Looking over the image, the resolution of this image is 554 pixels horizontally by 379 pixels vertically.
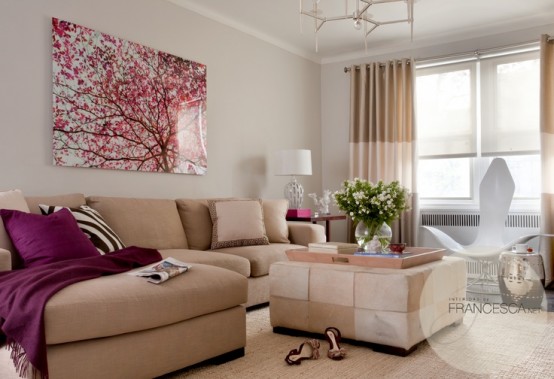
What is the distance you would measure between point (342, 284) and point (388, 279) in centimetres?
27

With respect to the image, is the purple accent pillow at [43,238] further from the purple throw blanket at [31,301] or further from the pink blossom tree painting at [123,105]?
the pink blossom tree painting at [123,105]

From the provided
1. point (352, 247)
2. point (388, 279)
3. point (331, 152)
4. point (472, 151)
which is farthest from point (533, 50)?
point (388, 279)

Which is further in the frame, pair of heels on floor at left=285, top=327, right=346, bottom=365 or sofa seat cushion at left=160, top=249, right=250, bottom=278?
sofa seat cushion at left=160, top=249, right=250, bottom=278

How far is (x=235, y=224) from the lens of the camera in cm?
406

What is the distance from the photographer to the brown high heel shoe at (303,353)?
2492 millimetres

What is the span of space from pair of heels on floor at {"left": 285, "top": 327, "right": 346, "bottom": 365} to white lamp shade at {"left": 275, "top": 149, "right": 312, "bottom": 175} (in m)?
2.65

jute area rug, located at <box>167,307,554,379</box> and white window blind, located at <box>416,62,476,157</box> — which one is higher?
white window blind, located at <box>416,62,476,157</box>

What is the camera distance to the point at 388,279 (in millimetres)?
2611

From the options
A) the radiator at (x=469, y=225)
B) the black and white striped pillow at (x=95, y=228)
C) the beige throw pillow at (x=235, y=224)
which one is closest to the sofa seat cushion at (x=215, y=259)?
the black and white striped pillow at (x=95, y=228)

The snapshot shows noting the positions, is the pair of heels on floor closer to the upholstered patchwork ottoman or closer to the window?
the upholstered patchwork ottoman

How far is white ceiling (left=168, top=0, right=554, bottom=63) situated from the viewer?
466 cm

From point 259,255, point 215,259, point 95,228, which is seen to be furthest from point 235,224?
point 95,228

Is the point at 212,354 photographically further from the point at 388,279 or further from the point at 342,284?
the point at 388,279

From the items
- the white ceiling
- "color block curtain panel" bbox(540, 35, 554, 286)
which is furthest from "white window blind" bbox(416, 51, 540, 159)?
the white ceiling
